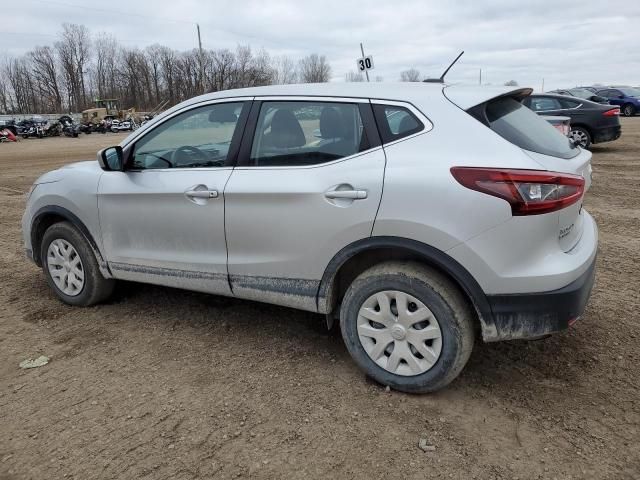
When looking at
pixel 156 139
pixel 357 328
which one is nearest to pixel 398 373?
pixel 357 328

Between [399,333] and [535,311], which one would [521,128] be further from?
[399,333]

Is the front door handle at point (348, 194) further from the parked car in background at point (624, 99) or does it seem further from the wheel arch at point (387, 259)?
the parked car in background at point (624, 99)

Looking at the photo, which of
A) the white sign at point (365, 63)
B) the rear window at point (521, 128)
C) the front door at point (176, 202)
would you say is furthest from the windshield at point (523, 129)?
the white sign at point (365, 63)

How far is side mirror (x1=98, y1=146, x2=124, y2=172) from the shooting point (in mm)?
3955

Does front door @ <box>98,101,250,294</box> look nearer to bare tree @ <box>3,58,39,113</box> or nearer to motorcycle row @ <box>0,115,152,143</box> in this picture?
motorcycle row @ <box>0,115,152,143</box>

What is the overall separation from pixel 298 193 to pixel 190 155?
105 centimetres

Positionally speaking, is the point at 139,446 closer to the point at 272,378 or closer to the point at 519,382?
the point at 272,378

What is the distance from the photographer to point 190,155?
3729 mm

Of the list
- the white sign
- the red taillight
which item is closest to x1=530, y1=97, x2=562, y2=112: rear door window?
the white sign

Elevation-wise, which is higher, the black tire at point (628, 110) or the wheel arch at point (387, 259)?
the black tire at point (628, 110)

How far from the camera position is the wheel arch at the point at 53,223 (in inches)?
164

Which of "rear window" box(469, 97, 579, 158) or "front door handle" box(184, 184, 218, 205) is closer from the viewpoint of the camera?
"rear window" box(469, 97, 579, 158)

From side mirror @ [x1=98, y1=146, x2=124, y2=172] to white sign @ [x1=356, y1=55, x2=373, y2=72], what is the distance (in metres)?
9.81

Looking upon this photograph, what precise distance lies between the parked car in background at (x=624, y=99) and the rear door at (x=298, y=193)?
3227 centimetres
